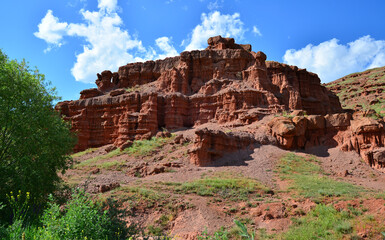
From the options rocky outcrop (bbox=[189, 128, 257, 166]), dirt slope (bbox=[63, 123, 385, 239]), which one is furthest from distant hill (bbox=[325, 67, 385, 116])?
rocky outcrop (bbox=[189, 128, 257, 166])

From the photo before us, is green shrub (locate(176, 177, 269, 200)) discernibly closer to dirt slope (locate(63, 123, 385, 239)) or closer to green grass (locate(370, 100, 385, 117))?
dirt slope (locate(63, 123, 385, 239))

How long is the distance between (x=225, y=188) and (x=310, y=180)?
8083 mm

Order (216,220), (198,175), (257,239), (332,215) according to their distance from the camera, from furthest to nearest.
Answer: (198,175)
(216,220)
(332,215)
(257,239)

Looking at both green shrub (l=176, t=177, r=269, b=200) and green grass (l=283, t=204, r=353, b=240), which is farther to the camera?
green shrub (l=176, t=177, r=269, b=200)

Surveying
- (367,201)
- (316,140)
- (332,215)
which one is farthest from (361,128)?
(332,215)

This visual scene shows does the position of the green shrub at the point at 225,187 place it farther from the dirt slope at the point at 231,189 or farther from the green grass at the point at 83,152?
the green grass at the point at 83,152

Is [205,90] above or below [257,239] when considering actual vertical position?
above

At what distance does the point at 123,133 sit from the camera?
4194 cm

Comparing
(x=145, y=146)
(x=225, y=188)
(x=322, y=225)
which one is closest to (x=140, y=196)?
(x=225, y=188)

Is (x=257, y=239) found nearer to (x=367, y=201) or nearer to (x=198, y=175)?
(x=367, y=201)

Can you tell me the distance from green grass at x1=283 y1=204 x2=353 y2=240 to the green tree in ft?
40.5

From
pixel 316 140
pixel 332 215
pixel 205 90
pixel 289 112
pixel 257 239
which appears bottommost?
pixel 257 239

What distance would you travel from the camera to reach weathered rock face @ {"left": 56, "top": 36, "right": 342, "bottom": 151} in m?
40.5

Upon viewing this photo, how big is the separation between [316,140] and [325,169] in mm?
6151
